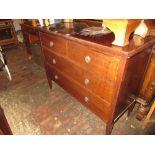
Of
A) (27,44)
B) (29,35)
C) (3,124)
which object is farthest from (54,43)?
(27,44)

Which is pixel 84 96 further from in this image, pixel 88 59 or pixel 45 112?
pixel 45 112

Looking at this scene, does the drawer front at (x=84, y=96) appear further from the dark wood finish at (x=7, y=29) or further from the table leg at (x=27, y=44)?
the dark wood finish at (x=7, y=29)

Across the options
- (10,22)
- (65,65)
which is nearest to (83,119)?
(65,65)

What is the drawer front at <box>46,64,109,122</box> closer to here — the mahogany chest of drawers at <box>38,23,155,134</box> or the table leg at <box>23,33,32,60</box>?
the mahogany chest of drawers at <box>38,23,155,134</box>

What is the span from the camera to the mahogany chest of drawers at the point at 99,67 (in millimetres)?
1143

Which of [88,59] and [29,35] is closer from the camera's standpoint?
[88,59]

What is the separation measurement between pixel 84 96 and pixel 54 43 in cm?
83

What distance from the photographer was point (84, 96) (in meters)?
1.76

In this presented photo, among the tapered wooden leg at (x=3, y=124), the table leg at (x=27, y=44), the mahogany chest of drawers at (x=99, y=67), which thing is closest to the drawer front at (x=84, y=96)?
the mahogany chest of drawers at (x=99, y=67)

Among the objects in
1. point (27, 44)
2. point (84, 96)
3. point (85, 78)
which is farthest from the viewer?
point (27, 44)

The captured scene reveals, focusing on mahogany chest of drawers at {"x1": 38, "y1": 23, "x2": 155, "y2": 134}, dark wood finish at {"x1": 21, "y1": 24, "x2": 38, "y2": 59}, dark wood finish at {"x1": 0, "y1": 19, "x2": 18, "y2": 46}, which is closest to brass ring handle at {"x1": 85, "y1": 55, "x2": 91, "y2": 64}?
mahogany chest of drawers at {"x1": 38, "y1": 23, "x2": 155, "y2": 134}

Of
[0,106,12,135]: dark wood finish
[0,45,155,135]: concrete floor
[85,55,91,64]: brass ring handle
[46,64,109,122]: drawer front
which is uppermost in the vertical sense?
[85,55,91,64]: brass ring handle

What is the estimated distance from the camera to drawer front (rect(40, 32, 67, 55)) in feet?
5.37
